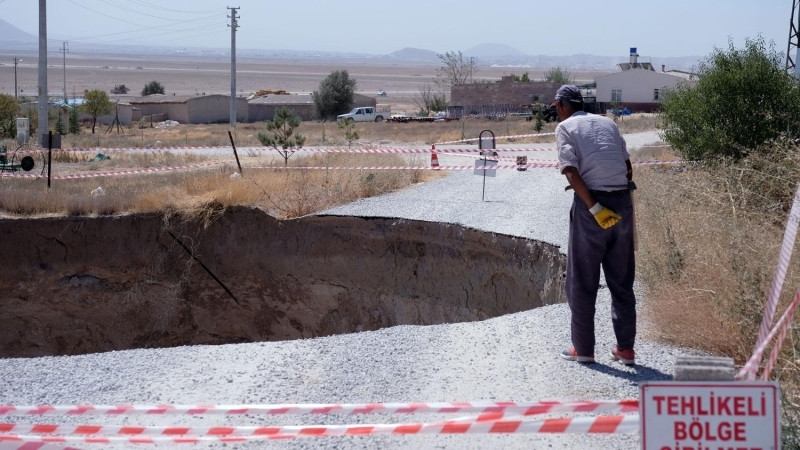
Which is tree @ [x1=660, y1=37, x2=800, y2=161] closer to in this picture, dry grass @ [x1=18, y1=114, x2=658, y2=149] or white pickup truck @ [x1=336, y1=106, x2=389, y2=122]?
dry grass @ [x1=18, y1=114, x2=658, y2=149]

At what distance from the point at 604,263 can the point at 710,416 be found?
2.79 metres

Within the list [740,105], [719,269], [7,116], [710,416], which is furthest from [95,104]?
[710,416]

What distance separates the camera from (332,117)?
77000 mm

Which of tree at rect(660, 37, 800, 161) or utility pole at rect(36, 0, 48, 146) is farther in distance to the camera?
utility pole at rect(36, 0, 48, 146)

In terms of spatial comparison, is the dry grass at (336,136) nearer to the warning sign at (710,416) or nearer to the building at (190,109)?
the building at (190,109)

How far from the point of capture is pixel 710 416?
3.78 meters

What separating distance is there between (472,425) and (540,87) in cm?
7625

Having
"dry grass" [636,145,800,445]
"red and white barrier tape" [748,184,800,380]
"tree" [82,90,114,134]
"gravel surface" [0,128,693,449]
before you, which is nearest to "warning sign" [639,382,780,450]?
"dry grass" [636,145,800,445]

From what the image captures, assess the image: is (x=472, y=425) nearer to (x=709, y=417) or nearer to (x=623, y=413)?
(x=623, y=413)

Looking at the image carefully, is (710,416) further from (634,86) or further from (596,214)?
(634,86)

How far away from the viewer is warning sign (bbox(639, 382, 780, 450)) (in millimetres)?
3732

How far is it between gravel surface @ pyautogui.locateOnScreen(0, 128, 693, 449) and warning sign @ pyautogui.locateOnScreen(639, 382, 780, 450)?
1429 mm

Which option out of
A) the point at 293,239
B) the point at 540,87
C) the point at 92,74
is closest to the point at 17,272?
the point at 293,239

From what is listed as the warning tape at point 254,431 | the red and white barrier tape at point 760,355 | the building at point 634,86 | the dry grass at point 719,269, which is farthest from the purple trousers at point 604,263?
the building at point 634,86
